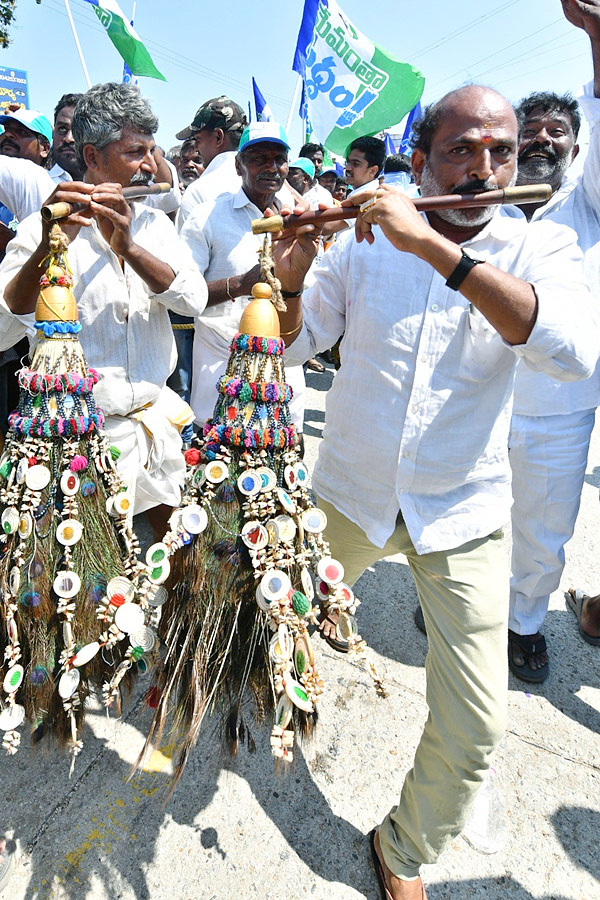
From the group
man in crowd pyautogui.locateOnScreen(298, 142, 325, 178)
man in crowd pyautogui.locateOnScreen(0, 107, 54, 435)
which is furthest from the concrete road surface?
man in crowd pyautogui.locateOnScreen(298, 142, 325, 178)

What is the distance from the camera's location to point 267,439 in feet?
4.27

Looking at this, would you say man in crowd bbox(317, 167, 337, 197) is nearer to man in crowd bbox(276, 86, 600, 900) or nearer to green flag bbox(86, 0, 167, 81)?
green flag bbox(86, 0, 167, 81)

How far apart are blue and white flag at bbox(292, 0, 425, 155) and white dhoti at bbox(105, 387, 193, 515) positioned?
4.13 m

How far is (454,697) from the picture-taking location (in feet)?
4.81

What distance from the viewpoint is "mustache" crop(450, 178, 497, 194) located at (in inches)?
58.7

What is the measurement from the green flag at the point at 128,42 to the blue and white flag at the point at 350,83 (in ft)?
5.34

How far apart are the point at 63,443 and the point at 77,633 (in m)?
0.50

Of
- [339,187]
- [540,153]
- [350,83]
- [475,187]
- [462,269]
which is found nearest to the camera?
[462,269]

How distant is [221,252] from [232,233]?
11 centimetres

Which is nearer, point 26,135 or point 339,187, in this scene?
point 26,135

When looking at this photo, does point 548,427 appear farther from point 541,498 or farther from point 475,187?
point 475,187

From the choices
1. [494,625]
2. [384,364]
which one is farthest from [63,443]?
[494,625]

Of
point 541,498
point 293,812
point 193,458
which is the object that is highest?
point 193,458

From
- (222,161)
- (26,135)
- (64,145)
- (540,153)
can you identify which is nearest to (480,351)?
(540,153)
